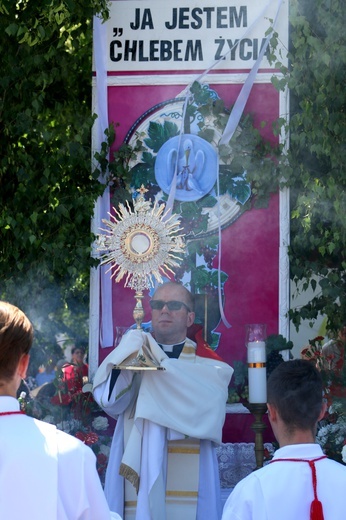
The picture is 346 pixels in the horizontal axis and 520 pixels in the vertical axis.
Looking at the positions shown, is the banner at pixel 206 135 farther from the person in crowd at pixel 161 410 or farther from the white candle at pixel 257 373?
the white candle at pixel 257 373

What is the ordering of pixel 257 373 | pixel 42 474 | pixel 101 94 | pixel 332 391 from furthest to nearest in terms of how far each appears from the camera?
pixel 101 94 → pixel 332 391 → pixel 257 373 → pixel 42 474

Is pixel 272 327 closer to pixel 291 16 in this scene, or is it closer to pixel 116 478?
pixel 116 478

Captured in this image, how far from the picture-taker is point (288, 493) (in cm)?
355

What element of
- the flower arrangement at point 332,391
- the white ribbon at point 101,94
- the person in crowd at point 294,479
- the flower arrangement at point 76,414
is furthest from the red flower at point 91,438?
the person in crowd at point 294,479

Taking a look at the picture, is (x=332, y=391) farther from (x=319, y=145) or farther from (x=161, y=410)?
(x=319, y=145)

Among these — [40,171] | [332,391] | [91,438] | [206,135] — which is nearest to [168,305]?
[91,438]

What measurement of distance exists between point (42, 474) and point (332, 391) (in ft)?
12.9

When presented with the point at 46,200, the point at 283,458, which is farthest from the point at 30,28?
the point at 283,458

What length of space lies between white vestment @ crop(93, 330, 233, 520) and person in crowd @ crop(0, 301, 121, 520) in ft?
8.51

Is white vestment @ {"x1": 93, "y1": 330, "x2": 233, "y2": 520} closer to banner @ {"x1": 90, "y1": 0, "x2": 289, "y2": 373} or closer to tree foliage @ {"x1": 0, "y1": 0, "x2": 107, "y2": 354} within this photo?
banner @ {"x1": 90, "y1": 0, "x2": 289, "y2": 373}

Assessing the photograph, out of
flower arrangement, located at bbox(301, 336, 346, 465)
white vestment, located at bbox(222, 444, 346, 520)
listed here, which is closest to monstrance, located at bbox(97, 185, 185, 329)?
flower arrangement, located at bbox(301, 336, 346, 465)

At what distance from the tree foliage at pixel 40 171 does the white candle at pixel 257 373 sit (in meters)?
1.76

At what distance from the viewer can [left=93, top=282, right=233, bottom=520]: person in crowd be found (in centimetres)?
593

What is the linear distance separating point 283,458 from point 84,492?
0.83m
